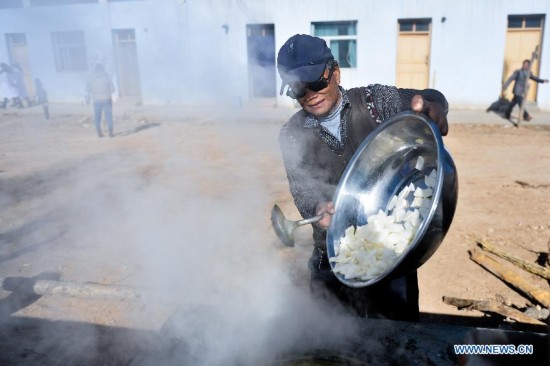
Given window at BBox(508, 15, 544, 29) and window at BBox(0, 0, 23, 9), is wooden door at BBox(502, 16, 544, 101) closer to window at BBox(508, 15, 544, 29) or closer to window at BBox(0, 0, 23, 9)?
window at BBox(508, 15, 544, 29)

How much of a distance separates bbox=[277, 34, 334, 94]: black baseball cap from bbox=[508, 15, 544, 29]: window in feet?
36.8

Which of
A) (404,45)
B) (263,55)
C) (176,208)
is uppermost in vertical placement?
(404,45)

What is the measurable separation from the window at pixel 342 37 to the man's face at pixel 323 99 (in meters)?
10.1

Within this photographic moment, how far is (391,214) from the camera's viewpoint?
176cm

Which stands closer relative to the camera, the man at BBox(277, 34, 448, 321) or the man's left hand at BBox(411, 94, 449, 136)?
the man's left hand at BBox(411, 94, 449, 136)

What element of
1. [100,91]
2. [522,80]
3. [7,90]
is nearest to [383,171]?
[7,90]

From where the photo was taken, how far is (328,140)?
79.0 inches

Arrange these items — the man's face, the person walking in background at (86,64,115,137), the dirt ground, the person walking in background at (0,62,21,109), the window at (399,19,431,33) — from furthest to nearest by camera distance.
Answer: the window at (399,19,431,33), the person walking in background at (86,64,115,137), the person walking in background at (0,62,21,109), the dirt ground, the man's face

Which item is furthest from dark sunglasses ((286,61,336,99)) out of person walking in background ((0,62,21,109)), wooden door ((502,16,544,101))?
wooden door ((502,16,544,101))

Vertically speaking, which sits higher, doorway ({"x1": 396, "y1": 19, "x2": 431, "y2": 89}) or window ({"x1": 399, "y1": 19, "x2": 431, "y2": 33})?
window ({"x1": 399, "y1": 19, "x2": 431, "y2": 33})

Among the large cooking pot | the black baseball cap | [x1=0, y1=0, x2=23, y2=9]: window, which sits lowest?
the large cooking pot

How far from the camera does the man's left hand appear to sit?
1.51 meters

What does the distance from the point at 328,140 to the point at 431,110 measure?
56 centimetres

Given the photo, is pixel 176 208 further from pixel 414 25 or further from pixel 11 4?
pixel 414 25
